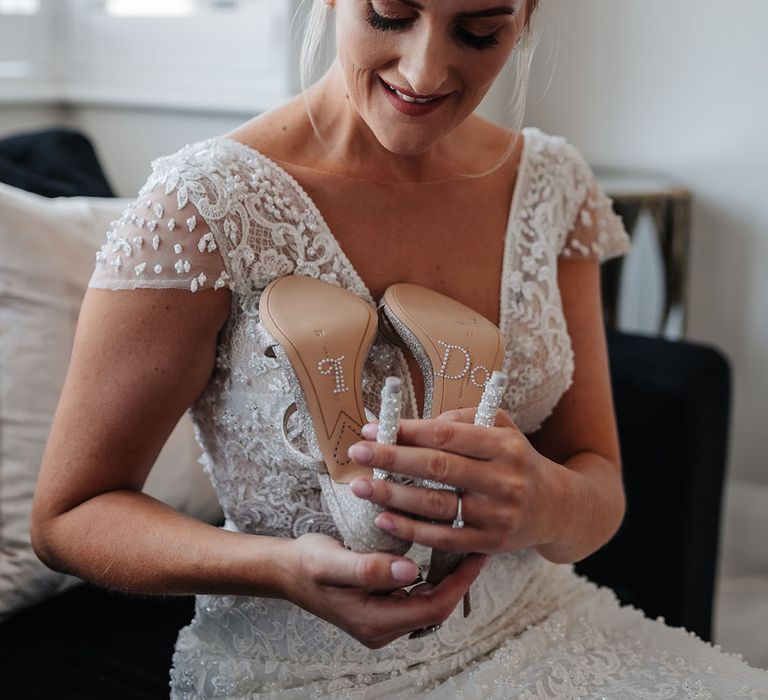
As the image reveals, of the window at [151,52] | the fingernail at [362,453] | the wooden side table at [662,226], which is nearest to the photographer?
Result: the fingernail at [362,453]

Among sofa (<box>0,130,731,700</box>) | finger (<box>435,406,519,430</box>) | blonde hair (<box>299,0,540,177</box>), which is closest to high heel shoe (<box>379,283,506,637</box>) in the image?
finger (<box>435,406,519,430</box>)

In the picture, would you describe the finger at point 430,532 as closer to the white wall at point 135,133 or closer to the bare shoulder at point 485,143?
the bare shoulder at point 485,143

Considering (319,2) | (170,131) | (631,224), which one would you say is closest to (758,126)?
(631,224)

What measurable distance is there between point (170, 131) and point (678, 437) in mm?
1251

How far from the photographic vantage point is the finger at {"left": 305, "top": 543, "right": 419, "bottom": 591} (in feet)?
2.37

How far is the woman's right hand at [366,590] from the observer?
28.6 inches

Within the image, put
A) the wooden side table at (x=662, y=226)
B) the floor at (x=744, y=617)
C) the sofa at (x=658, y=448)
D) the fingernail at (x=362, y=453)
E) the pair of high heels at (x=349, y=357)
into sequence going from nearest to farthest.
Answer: the fingernail at (x=362, y=453) → the pair of high heels at (x=349, y=357) → the sofa at (x=658, y=448) → the floor at (x=744, y=617) → the wooden side table at (x=662, y=226)

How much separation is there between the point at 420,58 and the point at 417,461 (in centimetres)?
36

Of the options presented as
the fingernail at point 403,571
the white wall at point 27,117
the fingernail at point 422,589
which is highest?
the fingernail at point 403,571

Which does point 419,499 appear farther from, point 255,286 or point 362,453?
point 255,286

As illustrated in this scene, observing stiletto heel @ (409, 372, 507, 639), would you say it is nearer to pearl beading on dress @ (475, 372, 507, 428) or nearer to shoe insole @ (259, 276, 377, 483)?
pearl beading on dress @ (475, 372, 507, 428)

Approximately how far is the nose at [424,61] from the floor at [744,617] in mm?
1553

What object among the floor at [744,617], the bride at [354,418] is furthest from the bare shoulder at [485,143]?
the floor at [744,617]

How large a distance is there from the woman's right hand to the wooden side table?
1560mm
